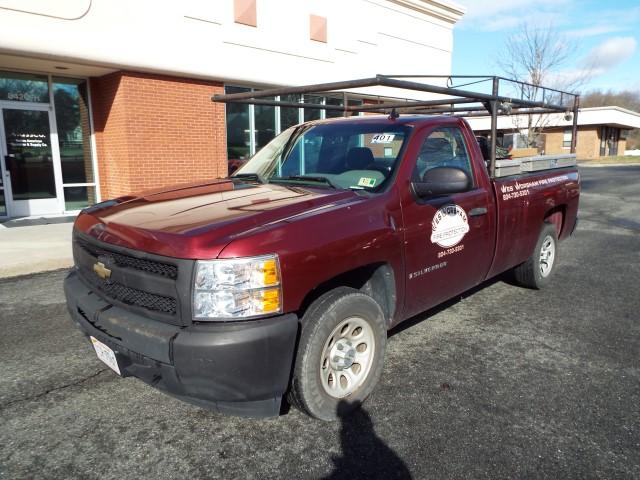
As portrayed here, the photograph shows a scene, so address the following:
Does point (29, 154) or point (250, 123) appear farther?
point (250, 123)

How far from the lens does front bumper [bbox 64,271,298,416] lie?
2373mm

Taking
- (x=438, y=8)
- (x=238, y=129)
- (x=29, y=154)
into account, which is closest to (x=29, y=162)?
(x=29, y=154)

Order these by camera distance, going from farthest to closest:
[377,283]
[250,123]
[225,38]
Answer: [250,123] < [225,38] < [377,283]

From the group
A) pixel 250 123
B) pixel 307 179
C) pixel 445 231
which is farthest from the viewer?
pixel 250 123

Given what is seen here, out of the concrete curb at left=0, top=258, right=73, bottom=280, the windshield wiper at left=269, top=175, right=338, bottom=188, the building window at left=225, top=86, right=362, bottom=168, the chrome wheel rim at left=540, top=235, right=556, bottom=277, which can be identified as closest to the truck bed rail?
the chrome wheel rim at left=540, top=235, right=556, bottom=277

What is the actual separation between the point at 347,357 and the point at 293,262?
0.80 m

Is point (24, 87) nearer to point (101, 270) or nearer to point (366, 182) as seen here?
point (101, 270)

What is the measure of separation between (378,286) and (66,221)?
891 centimetres

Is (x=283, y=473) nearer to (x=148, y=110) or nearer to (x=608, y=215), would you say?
(x=148, y=110)

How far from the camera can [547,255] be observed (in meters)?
5.57

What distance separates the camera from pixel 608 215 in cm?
1148

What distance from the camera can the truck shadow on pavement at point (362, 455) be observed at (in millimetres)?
2492

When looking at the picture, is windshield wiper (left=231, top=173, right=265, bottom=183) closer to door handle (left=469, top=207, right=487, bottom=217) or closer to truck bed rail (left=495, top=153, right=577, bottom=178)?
door handle (left=469, top=207, right=487, bottom=217)

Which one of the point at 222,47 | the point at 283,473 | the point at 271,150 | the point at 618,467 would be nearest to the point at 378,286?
the point at 283,473
